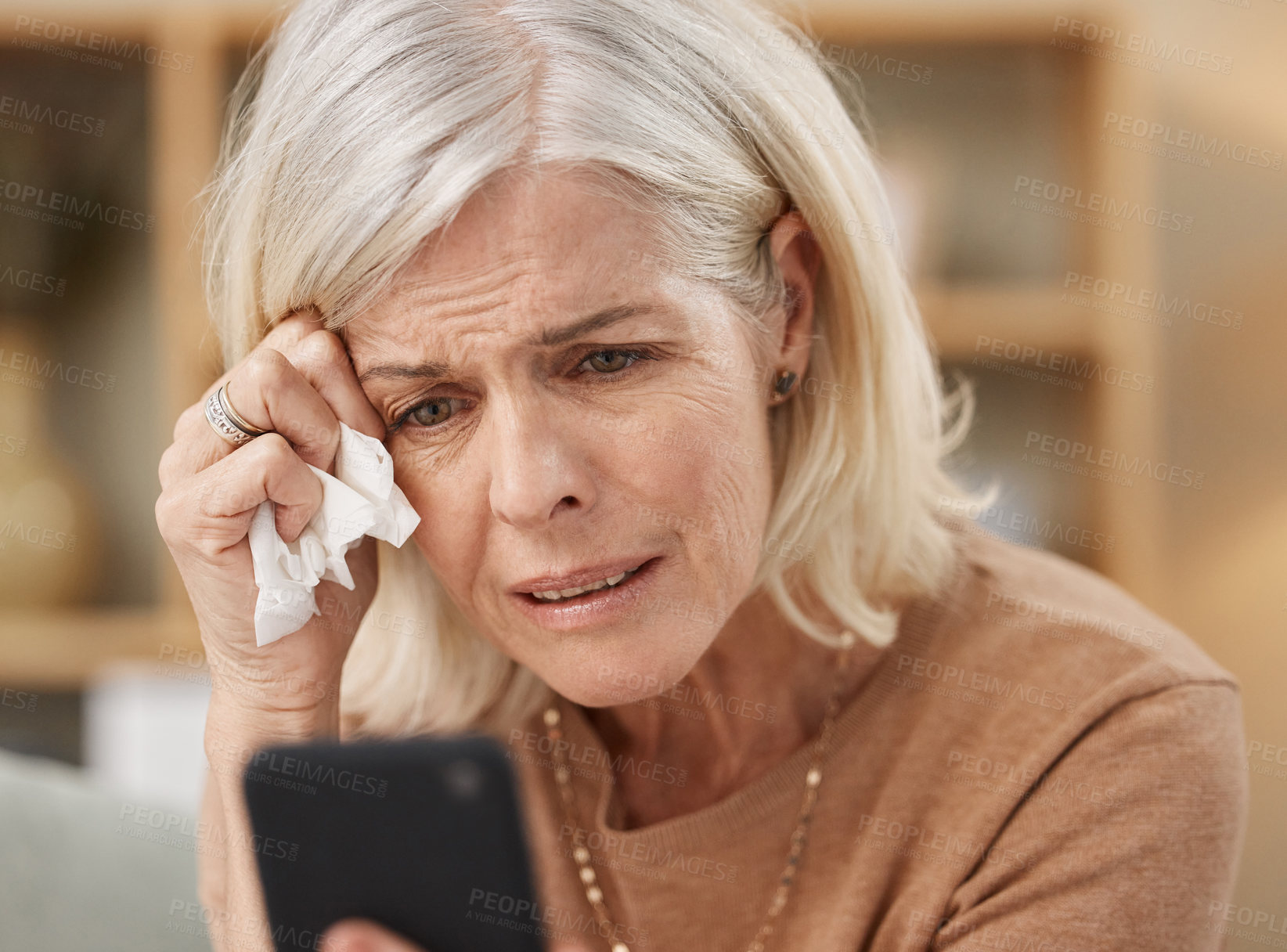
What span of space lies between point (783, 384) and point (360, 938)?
677 millimetres

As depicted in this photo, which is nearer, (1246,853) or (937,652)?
(937,652)

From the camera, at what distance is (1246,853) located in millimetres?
2314

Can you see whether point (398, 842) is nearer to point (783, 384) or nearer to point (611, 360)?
point (611, 360)

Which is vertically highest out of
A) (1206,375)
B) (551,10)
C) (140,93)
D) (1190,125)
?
(551,10)

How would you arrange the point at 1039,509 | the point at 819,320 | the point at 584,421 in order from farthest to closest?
1. the point at 1039,509
2. the point at 819,320
3. the point at 584,421

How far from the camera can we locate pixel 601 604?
40.1 inches

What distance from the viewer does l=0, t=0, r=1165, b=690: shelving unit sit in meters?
2.19

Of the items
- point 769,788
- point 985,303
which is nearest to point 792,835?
point 769,788

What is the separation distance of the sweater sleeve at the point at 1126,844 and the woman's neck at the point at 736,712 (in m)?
0.26

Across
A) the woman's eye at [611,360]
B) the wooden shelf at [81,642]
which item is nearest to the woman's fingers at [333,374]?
the woman's eye at [611,360]

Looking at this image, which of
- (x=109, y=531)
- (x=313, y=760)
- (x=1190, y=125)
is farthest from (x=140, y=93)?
(x=1190, y=125)

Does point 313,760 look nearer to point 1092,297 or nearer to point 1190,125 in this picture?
point 1092,297

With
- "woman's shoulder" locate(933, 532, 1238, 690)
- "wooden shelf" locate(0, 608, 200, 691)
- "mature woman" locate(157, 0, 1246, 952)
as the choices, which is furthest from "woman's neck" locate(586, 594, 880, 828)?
"wooden shelf" locate(0, 608, 200, 691)

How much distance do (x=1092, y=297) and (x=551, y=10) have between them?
161 cm
